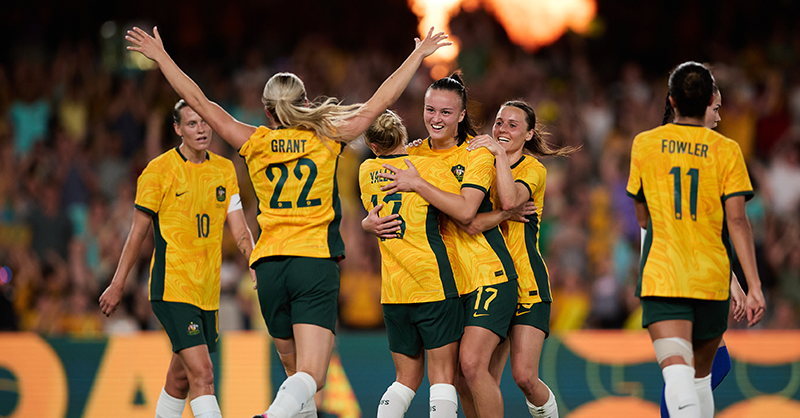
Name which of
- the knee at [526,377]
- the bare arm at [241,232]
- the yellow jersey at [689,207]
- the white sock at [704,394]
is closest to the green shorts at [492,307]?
the knee at [526,377]

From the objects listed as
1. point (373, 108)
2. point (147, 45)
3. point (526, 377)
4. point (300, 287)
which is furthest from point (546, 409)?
point (147, 45)

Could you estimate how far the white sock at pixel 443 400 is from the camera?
5.10 meters

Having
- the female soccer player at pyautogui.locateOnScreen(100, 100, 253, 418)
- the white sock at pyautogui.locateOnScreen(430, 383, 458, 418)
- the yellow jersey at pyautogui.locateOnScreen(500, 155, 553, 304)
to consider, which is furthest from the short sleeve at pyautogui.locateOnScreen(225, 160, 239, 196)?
the white sock at pyautogui.locateOnScreen(430, 383, 458, 418)

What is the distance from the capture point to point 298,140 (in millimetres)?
4953

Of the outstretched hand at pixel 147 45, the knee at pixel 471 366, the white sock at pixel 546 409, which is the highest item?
the outstretched hand at pixel 147 45

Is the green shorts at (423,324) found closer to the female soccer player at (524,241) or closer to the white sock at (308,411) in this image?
the female soccer player at (524,241)

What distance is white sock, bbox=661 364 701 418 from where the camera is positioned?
445 cm

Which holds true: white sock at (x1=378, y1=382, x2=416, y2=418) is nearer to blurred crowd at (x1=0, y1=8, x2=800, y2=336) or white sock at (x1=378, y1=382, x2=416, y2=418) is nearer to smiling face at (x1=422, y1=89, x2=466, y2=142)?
smiling face at (x1=422, y1=89, x2=466, y2=142)

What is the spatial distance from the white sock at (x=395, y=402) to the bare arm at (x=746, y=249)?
2153 millimetres

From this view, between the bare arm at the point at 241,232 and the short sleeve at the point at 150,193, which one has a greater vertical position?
the short sleeve at the point at 150,193

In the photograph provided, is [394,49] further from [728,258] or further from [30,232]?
[728,258]

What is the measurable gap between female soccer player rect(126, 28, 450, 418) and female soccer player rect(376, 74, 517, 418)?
446mm

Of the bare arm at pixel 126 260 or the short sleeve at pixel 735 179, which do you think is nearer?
the short sleeve at pixel 735 179

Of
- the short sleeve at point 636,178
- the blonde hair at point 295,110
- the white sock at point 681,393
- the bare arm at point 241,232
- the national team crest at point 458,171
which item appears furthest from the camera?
the bare arm at point 241,232
